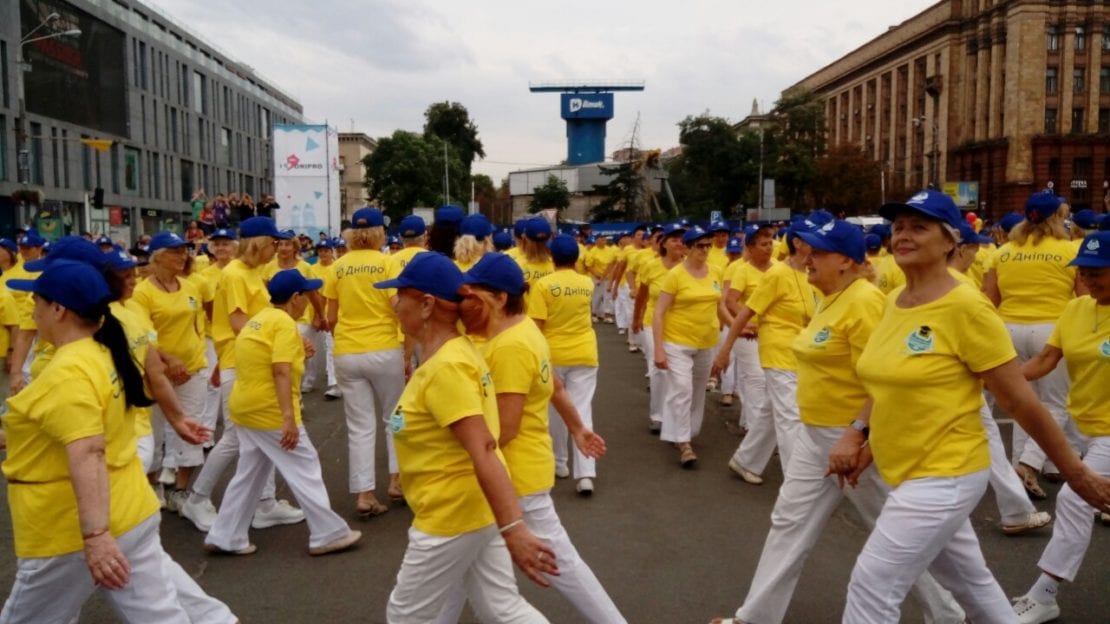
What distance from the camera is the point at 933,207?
3523mm

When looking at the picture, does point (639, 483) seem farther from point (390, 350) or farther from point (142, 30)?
point (142, 30)

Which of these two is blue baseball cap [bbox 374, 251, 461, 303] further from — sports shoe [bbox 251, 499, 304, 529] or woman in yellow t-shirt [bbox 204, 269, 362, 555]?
sports shoe [bbox 251, 499, 304, 529]

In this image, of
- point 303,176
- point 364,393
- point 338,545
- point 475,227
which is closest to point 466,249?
point 475,227

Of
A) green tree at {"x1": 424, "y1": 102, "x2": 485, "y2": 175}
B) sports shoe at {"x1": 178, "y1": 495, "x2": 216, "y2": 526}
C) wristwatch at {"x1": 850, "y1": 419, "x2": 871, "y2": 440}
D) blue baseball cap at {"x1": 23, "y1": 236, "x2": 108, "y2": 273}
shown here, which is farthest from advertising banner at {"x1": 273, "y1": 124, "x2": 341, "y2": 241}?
green tree at {"x1": 424, "y1": 102, "x2": 485, "y2": 175}

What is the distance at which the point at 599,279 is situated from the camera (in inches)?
853

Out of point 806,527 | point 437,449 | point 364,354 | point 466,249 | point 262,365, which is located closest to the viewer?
point 437,449

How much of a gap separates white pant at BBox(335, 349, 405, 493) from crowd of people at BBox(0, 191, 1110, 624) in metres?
0.02

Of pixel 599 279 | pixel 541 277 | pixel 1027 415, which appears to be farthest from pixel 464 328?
pixel 599 279

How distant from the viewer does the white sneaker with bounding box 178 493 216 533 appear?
6.42m

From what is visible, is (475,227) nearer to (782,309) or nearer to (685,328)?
(685,328)

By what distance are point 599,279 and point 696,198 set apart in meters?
35.8

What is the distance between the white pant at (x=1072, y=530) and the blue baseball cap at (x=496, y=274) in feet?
10.1

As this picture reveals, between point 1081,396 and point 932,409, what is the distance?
6.60 ft

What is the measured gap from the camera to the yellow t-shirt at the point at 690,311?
321 inches
